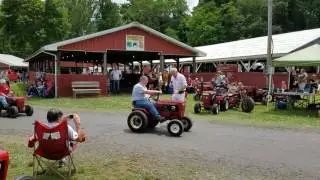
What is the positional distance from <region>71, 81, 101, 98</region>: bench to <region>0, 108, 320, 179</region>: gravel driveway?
11.3m

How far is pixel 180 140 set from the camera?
1166 centimetres

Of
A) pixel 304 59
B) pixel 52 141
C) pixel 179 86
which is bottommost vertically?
pixel 52 141

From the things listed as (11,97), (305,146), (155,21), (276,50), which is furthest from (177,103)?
(155,21)

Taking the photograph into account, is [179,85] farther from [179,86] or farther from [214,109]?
[214,109]

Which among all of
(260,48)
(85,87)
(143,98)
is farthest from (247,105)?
(260,48)

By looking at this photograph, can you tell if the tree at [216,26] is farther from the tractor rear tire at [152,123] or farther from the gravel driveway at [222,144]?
the tractor rear tire at [152,123]

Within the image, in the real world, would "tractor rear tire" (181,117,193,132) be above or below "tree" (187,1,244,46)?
below

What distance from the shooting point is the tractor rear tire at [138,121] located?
12.5 m

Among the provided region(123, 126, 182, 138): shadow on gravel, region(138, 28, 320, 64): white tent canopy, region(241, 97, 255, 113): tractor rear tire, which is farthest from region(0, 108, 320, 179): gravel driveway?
region(138, 28, 320, 64): white tent canopy

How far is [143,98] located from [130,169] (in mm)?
4586

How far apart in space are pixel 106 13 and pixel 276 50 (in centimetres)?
5894

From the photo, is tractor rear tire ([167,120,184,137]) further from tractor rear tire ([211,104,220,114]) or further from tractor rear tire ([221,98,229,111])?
tractor rear tire ([221,98,229,111])

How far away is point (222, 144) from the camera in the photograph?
1123 centimetres

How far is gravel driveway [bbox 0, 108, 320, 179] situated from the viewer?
912cm
